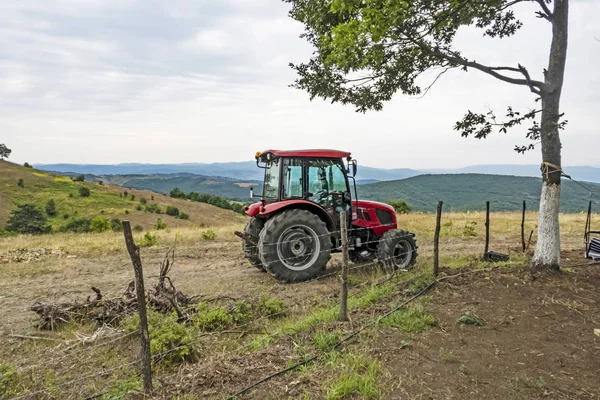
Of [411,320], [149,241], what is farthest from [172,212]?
[411,320]

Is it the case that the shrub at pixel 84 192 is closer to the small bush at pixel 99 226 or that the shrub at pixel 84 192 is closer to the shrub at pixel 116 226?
the shrub at pixel 116 226

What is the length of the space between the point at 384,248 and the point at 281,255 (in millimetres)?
2130

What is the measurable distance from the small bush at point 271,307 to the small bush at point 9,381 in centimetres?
285

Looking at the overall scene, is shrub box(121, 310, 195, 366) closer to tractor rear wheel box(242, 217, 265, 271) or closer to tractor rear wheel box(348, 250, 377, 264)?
tractor rear wheel box(242, 217, 265, 271)

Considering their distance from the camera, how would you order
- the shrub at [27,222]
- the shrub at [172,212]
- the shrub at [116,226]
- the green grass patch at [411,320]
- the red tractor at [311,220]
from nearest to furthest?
the green grass patch at [411,320], the red tractor at [311,220], the shrub at [116,226], the shrub at [27,222], the shrub at [172,212]

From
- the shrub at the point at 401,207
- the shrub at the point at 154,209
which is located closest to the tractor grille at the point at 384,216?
the shrub at the point at 401,207

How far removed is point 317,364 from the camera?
142 inches

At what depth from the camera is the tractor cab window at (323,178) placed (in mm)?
7617

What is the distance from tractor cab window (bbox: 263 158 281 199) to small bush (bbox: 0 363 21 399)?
4.81m

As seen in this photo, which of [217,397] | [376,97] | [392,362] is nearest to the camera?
[217,397]

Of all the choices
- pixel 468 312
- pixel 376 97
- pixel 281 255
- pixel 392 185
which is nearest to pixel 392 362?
pixel 468 312

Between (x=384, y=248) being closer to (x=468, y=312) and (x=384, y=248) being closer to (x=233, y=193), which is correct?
(x=468, y=312)

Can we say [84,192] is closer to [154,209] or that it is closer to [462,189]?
[154,209]

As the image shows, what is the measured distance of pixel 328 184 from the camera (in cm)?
773
